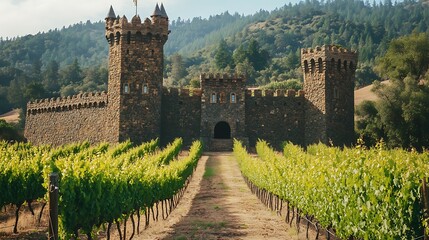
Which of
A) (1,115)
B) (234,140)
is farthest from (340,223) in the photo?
(1,115)

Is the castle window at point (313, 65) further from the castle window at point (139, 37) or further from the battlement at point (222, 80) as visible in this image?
the castle window at point (139, 37)

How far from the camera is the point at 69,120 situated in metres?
47.1

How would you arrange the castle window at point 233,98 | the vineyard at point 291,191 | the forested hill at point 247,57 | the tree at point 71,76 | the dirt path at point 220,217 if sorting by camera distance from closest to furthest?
the vineyard at point 291,191
the dirt path at point 220,217
the castle window at point 233,98
the forested hill at point 247,57
the tree at point 71,76

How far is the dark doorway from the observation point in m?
46.7

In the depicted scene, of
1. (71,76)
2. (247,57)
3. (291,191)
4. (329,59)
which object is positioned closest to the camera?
(291,191)

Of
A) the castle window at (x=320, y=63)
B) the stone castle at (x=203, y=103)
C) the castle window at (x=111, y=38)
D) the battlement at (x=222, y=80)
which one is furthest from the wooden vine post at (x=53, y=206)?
the castle window at (x=320, y=63)

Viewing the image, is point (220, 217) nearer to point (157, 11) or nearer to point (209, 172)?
point (209, 172)

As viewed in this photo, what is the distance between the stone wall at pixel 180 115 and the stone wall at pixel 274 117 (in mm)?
4404

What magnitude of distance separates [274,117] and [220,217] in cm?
2578

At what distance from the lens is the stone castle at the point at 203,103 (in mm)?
40281

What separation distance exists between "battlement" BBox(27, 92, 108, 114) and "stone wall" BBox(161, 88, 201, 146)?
16.8 feet

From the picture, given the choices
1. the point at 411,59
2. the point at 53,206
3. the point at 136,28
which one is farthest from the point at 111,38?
the point at 53,206

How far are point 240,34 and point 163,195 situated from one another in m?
163

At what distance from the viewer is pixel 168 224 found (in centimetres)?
1762
